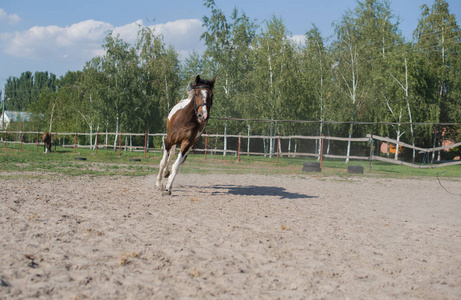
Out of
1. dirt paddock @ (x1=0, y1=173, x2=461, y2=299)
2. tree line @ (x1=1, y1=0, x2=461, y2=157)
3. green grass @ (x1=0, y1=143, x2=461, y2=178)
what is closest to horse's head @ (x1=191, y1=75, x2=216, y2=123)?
dirt paddock @ (x1=0, y1=173, x2=461, y2=299)

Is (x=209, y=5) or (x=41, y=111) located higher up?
(x=209, y=5)

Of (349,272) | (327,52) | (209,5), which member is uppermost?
(209,5)

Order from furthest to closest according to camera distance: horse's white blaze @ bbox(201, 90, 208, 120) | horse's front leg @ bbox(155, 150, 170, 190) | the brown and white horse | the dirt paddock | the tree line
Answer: the tree line
horse's front leg @ bbox(155, 150, 170, 190)
the brown and white horse
horse's white blaze @ bbox(201, 90, 208, 120)
the dirt paddock

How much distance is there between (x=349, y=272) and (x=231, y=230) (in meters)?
1.93

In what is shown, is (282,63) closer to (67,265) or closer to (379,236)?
(379,236)

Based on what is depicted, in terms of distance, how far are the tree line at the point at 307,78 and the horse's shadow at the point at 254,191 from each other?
22.2 metres

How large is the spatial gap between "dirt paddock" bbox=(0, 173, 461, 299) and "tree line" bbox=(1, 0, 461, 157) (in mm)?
25869

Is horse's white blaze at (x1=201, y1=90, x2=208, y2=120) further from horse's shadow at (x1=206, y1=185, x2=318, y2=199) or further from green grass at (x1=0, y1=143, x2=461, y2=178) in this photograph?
green grass at (x1=0, y1=143, x2=461, y2=178)

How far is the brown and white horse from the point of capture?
8672 millimetres

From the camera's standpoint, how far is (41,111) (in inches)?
2169

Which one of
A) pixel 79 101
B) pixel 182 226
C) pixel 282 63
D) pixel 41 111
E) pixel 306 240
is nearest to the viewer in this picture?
pixel 306 240

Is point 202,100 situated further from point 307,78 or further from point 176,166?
point 307,78

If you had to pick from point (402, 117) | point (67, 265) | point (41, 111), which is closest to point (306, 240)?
point (67, 265)

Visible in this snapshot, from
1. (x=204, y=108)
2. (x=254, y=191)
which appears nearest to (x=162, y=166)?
(x=204, y=108)
